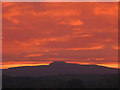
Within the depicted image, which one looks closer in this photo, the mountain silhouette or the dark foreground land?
the dark foreground land

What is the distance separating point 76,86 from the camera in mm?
45688

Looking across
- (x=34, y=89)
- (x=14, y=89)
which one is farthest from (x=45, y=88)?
(x=14, y=89)

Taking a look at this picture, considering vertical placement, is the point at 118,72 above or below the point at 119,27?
below

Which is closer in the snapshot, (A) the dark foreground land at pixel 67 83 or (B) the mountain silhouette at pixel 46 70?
(A) the dark foreground land at pixel 67 83

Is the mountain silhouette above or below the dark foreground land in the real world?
below

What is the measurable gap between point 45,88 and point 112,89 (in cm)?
1266

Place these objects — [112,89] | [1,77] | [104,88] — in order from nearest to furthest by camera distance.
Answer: [112,89], [104,88], [1,77]

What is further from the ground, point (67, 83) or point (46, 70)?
point (67, 83)

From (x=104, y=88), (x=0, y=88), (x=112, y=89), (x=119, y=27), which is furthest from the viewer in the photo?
(x=119, y=27)

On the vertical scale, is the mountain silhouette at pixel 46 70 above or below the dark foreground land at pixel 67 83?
below

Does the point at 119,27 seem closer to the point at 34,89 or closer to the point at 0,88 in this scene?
the point at 34,89

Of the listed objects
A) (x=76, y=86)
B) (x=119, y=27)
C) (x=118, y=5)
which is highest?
(x=118, y=5)

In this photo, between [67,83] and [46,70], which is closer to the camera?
[67,83]

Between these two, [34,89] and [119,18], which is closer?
[34,89]
